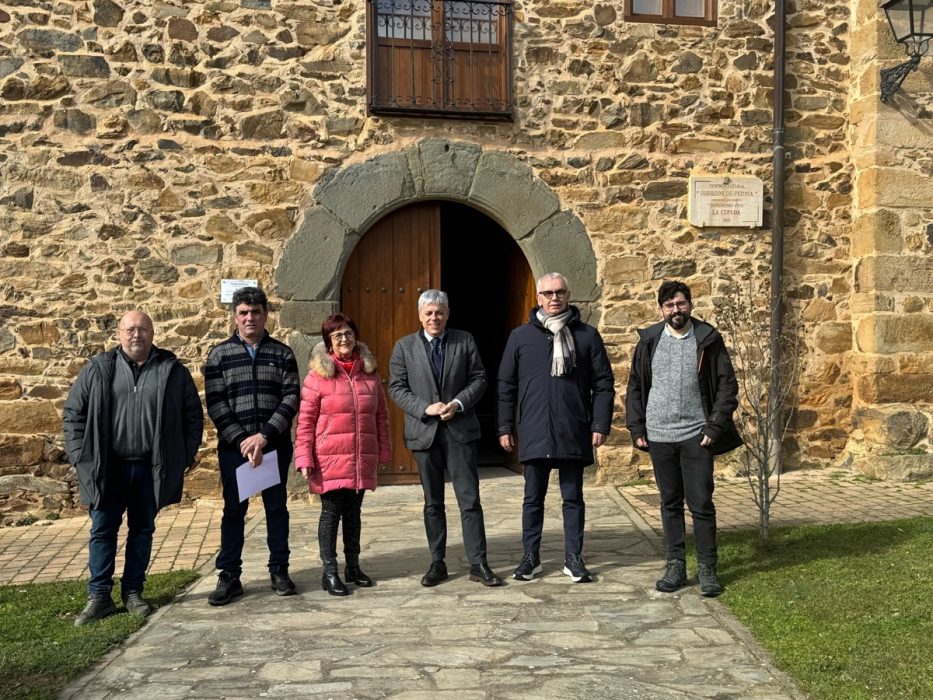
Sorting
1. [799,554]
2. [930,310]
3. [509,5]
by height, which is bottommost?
[799,554]

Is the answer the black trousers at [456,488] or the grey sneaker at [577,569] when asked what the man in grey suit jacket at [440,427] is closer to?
the black trousers at [456,488]

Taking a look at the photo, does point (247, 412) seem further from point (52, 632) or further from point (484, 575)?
point (484, 575)

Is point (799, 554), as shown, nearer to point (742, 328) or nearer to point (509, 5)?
point (742, 328)

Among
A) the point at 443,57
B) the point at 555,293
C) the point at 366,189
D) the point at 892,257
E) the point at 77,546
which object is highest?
the point at 443,57

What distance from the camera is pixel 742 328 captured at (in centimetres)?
777

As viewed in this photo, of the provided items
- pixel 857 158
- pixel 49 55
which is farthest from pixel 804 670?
pixel 49 55

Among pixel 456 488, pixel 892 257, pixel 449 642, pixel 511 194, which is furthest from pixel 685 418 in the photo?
pixel 892 257

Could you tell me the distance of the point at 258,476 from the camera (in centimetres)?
452

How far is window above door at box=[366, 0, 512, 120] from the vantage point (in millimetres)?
7363

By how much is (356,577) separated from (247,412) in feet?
3.36

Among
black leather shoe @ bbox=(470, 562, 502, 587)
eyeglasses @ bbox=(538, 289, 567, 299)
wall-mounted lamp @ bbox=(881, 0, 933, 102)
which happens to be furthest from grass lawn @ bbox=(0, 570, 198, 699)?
wall-mounted lamp @ bbox=(881, 0, 933, 102)

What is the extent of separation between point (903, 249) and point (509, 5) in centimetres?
378

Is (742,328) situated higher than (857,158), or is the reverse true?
(857,158)

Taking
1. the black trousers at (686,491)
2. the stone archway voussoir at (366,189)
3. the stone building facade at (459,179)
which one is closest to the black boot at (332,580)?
the black trousers at (686,491)
